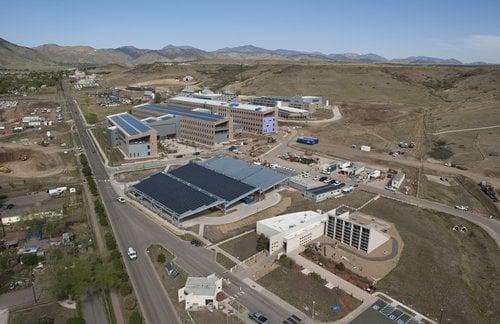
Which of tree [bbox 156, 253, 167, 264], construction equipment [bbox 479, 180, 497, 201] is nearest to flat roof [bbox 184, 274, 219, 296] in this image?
tree [bbox 156, 253, 167, 264]

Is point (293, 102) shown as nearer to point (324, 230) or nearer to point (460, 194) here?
point (460, 194)

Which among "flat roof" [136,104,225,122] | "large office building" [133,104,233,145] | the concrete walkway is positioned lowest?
the concrete walkway

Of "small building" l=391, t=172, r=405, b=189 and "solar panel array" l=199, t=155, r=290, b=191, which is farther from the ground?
"solar panel array" l=199, t=155, r=290, b=191

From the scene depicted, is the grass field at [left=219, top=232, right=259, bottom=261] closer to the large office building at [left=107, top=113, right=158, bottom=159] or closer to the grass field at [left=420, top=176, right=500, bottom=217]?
the grass field at [left=420, top=176, right=500, bottom=217]

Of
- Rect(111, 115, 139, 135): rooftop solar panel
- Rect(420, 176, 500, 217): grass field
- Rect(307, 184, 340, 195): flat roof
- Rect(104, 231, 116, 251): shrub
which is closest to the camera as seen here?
Rect(104, 231, 116, 251): shrub

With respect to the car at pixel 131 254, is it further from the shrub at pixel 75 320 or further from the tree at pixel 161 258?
the shrub at pixel 75 320

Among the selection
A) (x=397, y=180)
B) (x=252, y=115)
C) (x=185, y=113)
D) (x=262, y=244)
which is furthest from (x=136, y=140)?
(x=397, y=180)

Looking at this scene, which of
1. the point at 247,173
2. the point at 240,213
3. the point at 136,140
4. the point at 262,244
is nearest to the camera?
the point at 262,244

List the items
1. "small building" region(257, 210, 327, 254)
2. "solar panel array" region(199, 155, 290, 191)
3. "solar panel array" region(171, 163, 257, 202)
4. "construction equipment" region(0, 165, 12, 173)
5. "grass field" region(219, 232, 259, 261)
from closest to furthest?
1. "grass field" region(219, 232, 259, 261)
2. "small building" region(257, 210, 327, 254)
3. "solar panel array" region(171, 163, 257, 202)
4. "solar panel array" region(199, 155, 290, 191)
5. "construction equipment" region(0, 165, 12, 173)
